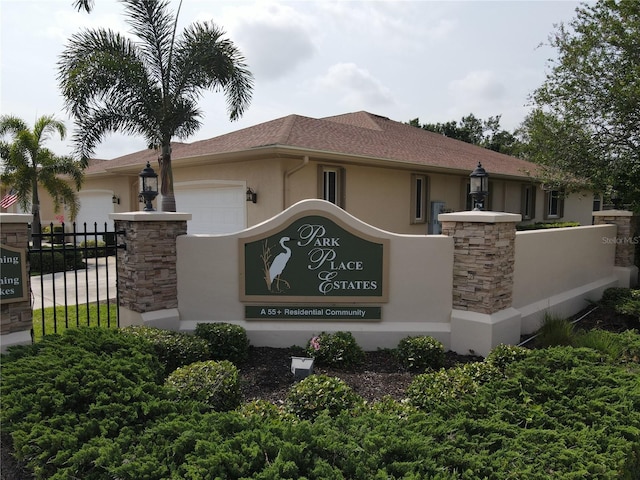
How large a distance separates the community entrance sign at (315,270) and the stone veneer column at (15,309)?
2.60 metres

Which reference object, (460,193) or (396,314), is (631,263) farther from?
(396,314)

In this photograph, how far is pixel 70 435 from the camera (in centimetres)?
316

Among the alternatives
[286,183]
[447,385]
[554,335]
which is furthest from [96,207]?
[447,385]

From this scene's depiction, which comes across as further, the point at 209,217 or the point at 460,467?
the point at 209,217

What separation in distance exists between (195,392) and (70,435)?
1.19 m

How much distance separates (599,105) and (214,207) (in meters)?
10.9

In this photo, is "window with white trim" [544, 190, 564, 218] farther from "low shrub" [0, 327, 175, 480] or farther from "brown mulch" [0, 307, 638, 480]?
"low shrub" [0, 327, 175, 480]

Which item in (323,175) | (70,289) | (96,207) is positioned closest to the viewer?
(70,289)

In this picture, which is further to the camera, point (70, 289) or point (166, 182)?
point (166, 182)

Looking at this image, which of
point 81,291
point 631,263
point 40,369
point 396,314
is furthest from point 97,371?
point 631,263

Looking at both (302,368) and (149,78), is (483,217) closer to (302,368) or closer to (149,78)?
(302,368)

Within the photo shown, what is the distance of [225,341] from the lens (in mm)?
5781

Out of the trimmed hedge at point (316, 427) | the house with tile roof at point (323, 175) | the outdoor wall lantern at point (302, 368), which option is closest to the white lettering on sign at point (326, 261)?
the outdoor wall lantern at point (302, 368)

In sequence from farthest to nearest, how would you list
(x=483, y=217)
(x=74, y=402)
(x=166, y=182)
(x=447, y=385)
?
(x=166, y=182), (x=483, y=217), (x=447, y=385), (x=74, y=402)
